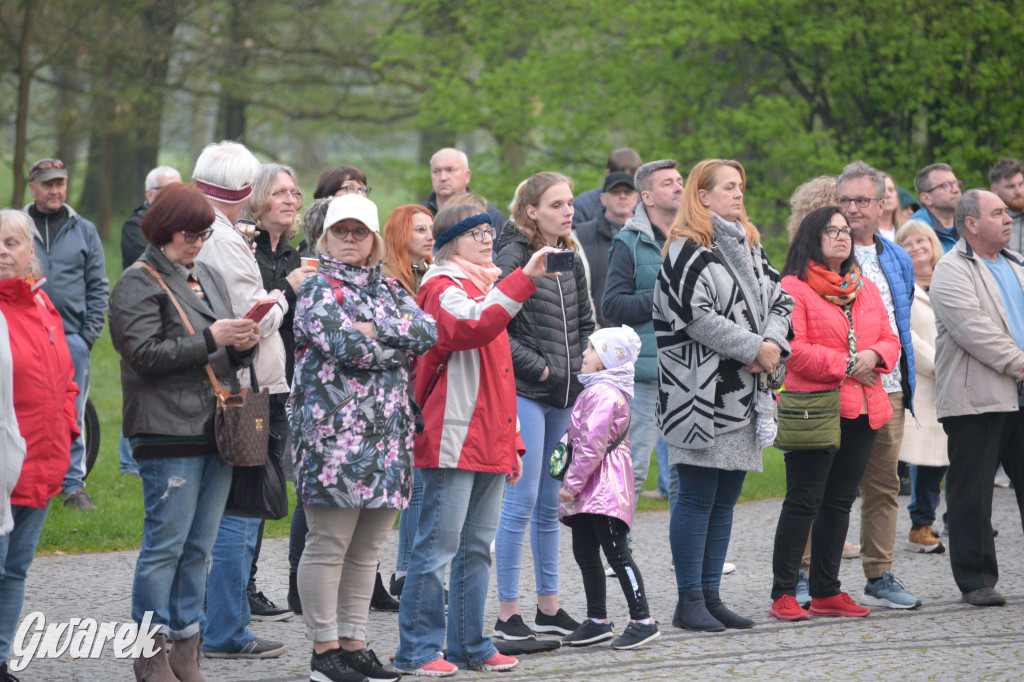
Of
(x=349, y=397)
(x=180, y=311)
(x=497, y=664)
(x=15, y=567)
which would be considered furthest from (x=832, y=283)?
(x=15, y=567)

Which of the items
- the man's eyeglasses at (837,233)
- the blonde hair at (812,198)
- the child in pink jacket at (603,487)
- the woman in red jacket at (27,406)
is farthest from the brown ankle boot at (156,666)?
the blonde hair at (812,198)

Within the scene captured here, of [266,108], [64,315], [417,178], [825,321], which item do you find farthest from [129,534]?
[266,108]

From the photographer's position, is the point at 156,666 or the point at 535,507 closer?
the point at 156,666

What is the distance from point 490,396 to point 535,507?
119cm

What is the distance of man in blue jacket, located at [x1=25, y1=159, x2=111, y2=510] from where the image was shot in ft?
28.8

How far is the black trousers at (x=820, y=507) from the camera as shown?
6.46 m

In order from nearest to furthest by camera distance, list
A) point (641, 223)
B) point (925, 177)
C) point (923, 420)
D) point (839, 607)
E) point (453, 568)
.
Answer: point (453, 568)
point (839, 607)
point (641, 223)
point (923, 420)
point (925, 177)

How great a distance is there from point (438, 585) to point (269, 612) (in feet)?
5.09

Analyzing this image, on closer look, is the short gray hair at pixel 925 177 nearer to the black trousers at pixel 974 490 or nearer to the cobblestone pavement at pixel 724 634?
the black trousers at pixel 974 490

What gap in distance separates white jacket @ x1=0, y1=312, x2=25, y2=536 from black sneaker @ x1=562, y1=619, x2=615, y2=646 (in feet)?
8.74

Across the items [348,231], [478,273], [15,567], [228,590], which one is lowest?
[228,590]

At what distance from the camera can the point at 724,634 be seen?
6.12m

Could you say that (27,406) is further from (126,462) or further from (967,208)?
(126,462)

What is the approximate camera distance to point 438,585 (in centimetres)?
533
